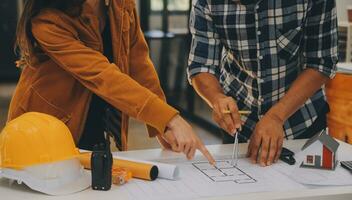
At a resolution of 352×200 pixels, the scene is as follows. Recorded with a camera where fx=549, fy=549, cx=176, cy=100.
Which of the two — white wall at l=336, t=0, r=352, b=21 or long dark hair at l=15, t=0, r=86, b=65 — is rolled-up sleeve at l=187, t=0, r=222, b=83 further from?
white wall at l=336, t=0, r=352, b=21

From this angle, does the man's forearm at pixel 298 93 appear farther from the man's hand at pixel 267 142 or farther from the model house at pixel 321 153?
the model house at pixel 321 153

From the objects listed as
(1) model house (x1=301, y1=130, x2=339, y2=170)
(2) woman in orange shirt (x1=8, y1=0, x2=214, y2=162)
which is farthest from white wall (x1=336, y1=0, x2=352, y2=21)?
(1) model house (x1=301, y1=130, x2=339, y2=170)

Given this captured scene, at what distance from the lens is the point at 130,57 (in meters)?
1.78

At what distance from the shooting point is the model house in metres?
1.44

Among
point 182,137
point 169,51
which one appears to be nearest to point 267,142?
point 182,137

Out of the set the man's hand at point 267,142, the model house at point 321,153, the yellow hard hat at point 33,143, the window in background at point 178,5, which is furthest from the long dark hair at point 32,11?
the window in background at point 178,5

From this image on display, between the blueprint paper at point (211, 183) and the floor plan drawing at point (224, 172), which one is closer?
the blueprint paper at point (211, 183)

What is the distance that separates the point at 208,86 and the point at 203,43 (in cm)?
15

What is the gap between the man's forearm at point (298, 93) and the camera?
1626 millimetres

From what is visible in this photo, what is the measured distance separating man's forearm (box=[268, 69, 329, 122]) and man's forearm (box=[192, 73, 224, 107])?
0.64 feet

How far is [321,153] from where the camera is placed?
56.7 inches

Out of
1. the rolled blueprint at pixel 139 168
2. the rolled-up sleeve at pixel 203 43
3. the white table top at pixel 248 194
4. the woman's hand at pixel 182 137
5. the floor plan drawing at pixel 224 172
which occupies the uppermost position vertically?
the rolled-up sleeve at pixel 203 43

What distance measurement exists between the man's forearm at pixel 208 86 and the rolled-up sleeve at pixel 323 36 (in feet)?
0.97

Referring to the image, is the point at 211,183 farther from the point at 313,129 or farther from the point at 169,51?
the point at 169,51
